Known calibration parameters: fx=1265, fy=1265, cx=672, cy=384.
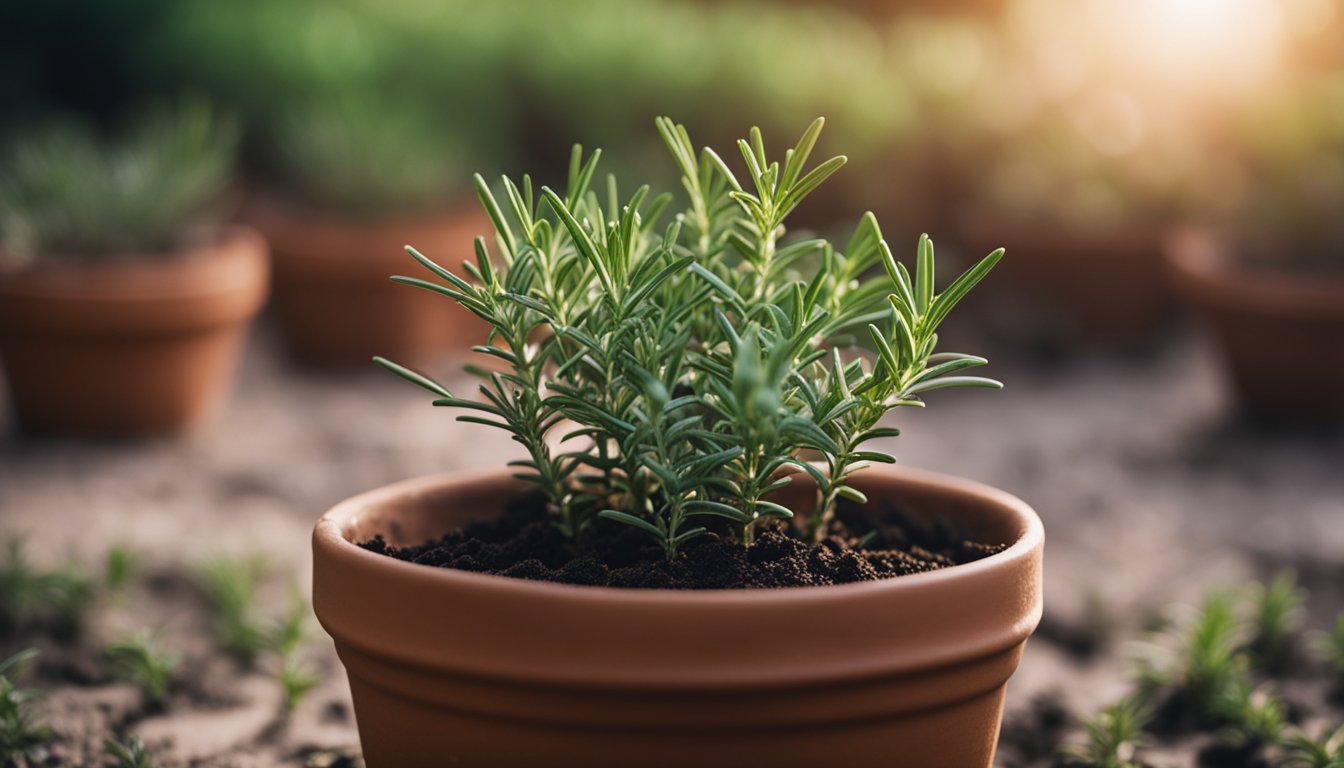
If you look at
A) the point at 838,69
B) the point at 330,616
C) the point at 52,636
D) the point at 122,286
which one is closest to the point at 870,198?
the point at 838,69

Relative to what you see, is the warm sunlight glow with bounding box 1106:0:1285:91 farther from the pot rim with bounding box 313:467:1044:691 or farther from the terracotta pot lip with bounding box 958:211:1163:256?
the pot rim with bounding box 313:467:1044:691

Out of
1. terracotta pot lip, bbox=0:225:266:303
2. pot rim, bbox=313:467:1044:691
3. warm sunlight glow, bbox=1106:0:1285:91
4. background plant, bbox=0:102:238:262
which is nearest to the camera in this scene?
pot rim, bbox=313:467:1044:691

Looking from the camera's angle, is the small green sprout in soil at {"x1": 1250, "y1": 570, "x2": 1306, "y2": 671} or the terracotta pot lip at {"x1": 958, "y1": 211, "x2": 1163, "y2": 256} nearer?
the small green sprout in soil at {"x1": 1250, "y1": 570, "x2": 1306, "y2": 671}

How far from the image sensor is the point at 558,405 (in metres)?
1.38

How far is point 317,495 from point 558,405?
1847mm

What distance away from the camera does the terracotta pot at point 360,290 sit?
4.12 metres

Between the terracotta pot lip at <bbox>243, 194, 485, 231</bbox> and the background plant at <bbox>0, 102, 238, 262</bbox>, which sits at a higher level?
the background plant at <bbox>0, 102, 238, 262</bbox>

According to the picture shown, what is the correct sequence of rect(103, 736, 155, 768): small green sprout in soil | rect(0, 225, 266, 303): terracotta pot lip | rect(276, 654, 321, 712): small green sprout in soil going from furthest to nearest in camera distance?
rect(0, 225, 266, 303): terracotta pot lip < rect(276, 654, 321, 712): small green sprout in soil < rect(103, 736, 155, 768): small green sprout in soil

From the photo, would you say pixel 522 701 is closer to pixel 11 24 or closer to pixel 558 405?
pixel 558 405

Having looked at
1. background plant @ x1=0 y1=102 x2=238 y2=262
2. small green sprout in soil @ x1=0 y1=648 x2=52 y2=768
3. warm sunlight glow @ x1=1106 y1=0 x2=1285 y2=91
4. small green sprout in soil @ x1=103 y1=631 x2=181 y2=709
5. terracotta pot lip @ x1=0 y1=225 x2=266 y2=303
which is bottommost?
small green sprout in soil @ x1=103 y1=631 x2=181 y2=709

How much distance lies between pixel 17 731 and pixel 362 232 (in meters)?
2.72

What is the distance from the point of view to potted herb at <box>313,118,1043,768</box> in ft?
3.77

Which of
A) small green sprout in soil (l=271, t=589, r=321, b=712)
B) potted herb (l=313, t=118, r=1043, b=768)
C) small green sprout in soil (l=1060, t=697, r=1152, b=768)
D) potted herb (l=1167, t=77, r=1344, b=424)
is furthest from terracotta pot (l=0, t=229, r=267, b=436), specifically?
potted herb (l=1167, t=77, r=1344, b=424)

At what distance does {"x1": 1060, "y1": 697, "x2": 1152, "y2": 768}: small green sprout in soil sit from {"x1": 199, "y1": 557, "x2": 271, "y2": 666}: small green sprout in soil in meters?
1.33
